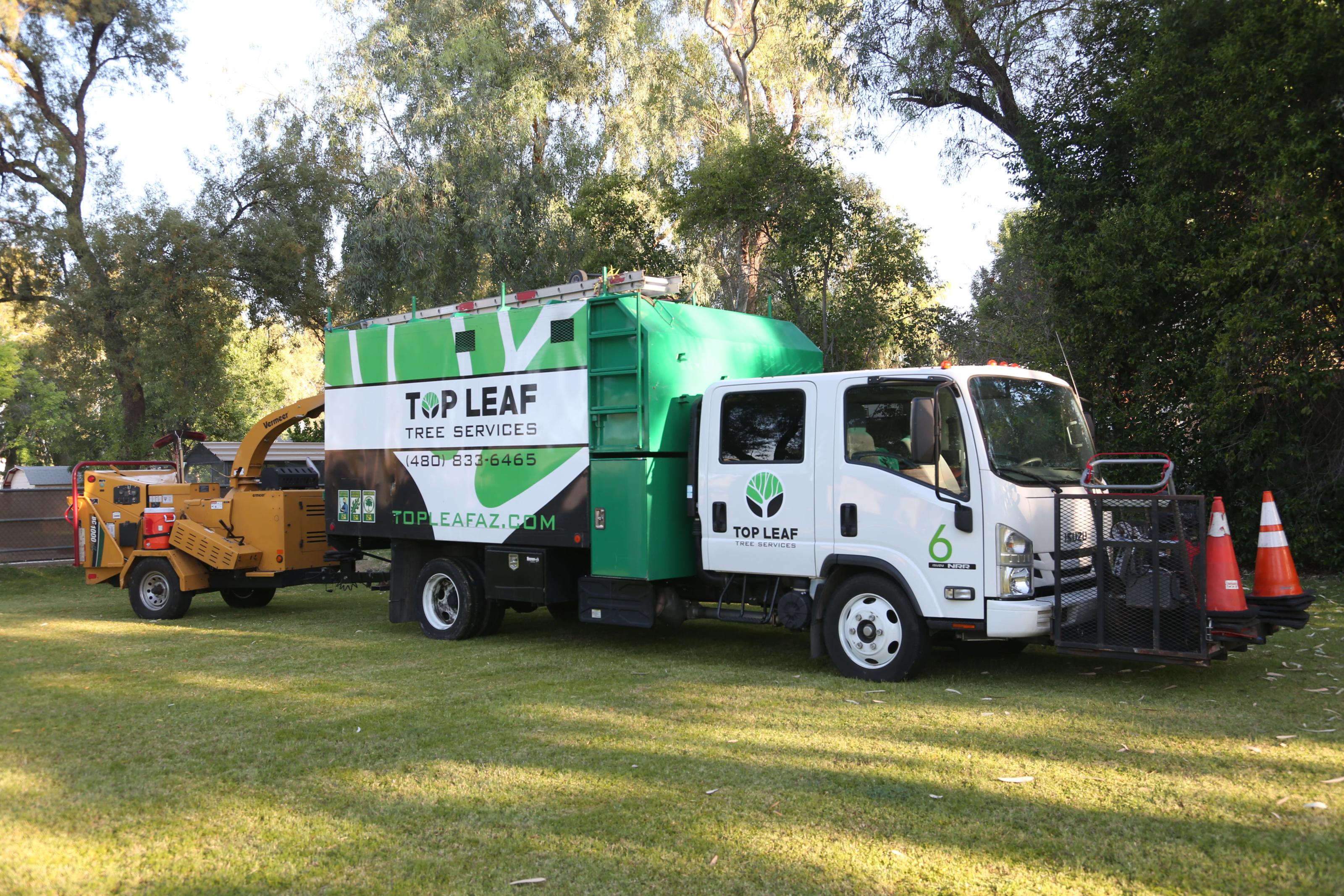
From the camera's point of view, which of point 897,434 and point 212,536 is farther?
point 212,536

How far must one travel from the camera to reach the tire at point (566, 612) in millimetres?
10594

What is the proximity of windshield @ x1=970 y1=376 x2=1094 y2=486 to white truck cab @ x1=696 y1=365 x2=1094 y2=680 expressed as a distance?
0.05 feet

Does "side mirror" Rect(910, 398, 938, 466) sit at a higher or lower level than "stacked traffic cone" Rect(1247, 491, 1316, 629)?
higher

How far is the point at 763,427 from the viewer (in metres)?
8.20

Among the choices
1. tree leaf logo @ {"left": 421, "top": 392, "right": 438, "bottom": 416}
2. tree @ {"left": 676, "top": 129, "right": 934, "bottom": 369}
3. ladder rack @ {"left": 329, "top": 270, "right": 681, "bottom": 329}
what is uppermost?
tree @ {"left": 676, "top": 129, "right": 934, "bottom": 369}

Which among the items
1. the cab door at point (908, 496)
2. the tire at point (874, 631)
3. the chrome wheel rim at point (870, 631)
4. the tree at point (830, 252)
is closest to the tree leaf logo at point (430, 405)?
the cab door at point (908, 496)

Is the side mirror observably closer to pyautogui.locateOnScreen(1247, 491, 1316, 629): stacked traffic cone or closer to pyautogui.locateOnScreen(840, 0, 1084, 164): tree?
pyautogui.locateOnScreen(1247, 491, 1316, 629): stacked traffic cone

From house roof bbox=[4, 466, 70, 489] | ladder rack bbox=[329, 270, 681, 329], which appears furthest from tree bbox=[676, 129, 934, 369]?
house roof bbox=[4, 466, 70, 489]

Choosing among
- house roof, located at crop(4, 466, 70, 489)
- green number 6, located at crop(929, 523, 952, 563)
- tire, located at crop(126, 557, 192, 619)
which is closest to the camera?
green number 6, located at crop(929, 523, 952, 563)

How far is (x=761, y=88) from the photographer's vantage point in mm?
28984

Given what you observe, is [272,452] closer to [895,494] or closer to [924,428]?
[895,494]

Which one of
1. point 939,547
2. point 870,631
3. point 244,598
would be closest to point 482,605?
point 870,631

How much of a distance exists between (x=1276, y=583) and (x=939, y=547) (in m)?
2.20

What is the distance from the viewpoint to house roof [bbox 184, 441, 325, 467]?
15750mm
